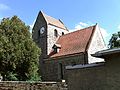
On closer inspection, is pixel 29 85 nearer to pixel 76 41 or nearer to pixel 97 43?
pixel 97 43

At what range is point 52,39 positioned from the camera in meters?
41.3

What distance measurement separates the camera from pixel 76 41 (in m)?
37.5

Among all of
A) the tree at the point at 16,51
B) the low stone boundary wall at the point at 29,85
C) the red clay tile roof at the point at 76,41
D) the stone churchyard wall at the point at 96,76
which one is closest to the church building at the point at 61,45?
the red clay tile roof at the point at 76,41

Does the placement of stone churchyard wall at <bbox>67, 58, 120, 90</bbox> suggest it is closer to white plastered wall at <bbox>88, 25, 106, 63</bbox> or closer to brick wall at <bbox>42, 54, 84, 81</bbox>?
brick wall at <bbox>42, 54, 84, 81</bbox>

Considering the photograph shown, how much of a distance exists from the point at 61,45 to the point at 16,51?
12.3m

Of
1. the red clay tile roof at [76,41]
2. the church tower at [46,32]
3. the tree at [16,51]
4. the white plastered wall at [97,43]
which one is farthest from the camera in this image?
the church tower at [46,32]

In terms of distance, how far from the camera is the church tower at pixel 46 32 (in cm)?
4056

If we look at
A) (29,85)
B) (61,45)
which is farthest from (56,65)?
(29,85)

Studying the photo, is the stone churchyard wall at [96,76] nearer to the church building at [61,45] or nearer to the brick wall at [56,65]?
the church building at [61,45]

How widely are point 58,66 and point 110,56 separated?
29.0 metres

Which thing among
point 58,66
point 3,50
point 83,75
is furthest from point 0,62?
point 83,75

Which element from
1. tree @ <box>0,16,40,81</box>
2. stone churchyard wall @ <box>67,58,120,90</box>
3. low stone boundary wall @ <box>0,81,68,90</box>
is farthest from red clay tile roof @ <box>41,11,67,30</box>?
stone churchyard wall @ <box>67,58,120,90</box>

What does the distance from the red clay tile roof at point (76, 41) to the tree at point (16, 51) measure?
6435 mm

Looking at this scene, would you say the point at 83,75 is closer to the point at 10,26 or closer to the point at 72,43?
the point at 10,26
